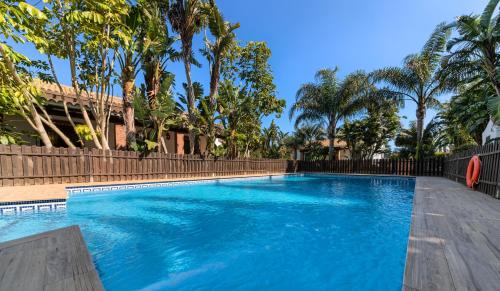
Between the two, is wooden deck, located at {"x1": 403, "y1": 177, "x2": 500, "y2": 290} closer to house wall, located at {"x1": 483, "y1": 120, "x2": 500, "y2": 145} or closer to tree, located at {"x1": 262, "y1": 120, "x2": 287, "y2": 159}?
house wall, located at {"x1": 483, "y1": 120, "x2": 500, "y2": 145}

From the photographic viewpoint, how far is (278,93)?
65.5 feet

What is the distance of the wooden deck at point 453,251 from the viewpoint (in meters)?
1.97

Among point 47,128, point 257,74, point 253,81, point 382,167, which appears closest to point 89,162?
point 47,128

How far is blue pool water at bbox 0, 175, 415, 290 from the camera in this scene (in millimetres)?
2883

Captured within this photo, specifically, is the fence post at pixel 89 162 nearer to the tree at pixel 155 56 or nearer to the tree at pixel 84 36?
the tree at pixel 84 36

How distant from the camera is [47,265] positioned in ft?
7.00

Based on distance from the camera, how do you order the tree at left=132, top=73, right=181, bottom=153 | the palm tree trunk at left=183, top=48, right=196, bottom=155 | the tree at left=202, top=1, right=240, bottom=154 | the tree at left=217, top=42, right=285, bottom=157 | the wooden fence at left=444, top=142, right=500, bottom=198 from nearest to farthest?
the wooden fence at left=444, top=142, right=500, bottom=198
the tree at left=132, top=73, right=181, bottom=153
the tree at left=202, top=1, right=240, bottom=154
the palm tree trunk at left=183, top=48, right=196, bottom=155
the tree at left=217, top=42, right=285, bottom=157

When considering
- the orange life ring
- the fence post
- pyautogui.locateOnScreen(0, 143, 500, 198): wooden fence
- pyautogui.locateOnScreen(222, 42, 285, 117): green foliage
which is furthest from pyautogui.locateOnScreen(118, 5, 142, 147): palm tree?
the orange life ring

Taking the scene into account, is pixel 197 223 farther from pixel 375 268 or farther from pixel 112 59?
pixel 112 59

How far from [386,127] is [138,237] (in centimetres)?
2299

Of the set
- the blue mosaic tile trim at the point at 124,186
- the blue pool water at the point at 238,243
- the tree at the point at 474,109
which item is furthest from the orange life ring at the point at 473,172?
the blue mosaic tile trim at the point at 124,186

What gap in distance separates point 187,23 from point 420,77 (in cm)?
1444

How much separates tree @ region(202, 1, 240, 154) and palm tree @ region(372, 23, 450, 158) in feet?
34.9

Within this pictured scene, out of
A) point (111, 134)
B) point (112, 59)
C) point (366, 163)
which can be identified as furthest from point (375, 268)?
point (366, 163)
